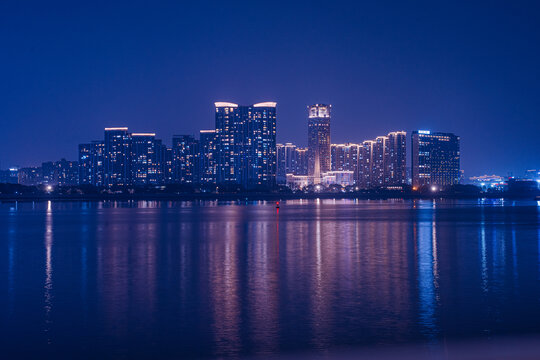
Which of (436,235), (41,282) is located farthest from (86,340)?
(436,235)

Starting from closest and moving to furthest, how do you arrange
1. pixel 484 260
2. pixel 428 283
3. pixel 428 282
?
pixel 428 283 < pixel 428 282 < pixel 484 260

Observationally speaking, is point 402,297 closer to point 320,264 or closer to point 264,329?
point 264,329

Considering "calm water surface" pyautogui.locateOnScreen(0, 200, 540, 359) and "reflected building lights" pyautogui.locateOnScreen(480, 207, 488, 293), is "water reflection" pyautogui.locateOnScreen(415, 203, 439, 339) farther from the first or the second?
"reflected building lights" pyautogui.locateOnScreen(480, 207, 488, 293)

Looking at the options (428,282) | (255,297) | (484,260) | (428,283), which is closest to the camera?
(255,297)

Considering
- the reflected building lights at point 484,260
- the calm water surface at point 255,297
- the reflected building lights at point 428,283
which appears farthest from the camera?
the reflected building lights at point 484,260

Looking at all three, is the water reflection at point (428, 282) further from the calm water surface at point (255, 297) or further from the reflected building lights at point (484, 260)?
the reflected building lights at point (484, 260)

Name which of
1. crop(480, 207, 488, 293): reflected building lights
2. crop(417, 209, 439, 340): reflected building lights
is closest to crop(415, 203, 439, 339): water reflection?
crop(417, 209, 439, 340): reflected building lights

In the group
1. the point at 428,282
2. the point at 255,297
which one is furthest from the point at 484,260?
the point at 255,297

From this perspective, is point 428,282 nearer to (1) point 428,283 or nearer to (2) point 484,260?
(1) point 428,283

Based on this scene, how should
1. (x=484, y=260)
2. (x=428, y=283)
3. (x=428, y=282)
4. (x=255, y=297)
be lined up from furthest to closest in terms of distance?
(x=484, y=260) → (x=428, y=282) → (x=428, y=283) → (x=255, y=297)

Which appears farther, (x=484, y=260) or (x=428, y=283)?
(x=484, y=260)

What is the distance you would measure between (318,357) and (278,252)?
53.1 feet

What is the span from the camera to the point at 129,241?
31562mm

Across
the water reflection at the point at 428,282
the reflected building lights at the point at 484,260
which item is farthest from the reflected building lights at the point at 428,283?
the reflected building lights at the point at 484,260
